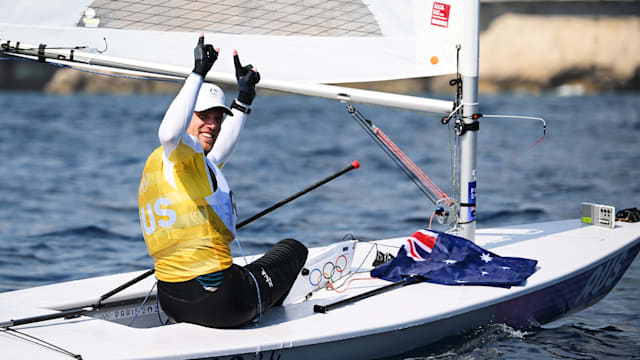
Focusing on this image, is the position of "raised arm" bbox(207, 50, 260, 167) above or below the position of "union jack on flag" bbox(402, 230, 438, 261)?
above

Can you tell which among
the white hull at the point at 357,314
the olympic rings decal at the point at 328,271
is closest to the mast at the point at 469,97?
the white hull at the point at 357,314

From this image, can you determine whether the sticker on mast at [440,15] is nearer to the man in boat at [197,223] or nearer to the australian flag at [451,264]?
the australian flag at [451,264]

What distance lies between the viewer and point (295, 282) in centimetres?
421

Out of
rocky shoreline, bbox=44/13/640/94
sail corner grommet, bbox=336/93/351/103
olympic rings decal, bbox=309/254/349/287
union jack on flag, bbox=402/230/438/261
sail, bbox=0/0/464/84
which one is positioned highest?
rocky shoreline, bbox=44/13/640/94

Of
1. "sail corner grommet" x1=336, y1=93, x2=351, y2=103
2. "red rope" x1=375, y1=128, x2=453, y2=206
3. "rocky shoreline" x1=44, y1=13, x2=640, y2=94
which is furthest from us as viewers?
"rocky shoreline" x1=44, y1=13, x2=640, y2=94

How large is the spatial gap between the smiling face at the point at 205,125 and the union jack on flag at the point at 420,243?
65.1 inches

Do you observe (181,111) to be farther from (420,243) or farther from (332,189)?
(332,189)

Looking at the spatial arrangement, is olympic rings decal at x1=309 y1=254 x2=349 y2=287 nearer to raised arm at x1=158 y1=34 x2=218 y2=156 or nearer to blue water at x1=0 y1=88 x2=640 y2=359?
blue water at x1=0 y1=88 x2=640 y2=359

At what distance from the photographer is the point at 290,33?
463cm

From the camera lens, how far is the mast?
Result: 451cm

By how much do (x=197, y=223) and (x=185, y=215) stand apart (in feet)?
0.21

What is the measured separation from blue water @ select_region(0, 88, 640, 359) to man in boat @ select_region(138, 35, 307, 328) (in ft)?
3.73

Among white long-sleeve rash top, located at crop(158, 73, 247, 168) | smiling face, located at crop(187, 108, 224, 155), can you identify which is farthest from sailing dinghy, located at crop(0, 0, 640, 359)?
white long-sleeve rash top, located at crop(158, 73, 247, 168)

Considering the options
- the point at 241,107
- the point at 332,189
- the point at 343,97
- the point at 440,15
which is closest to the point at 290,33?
the point at 343,97
